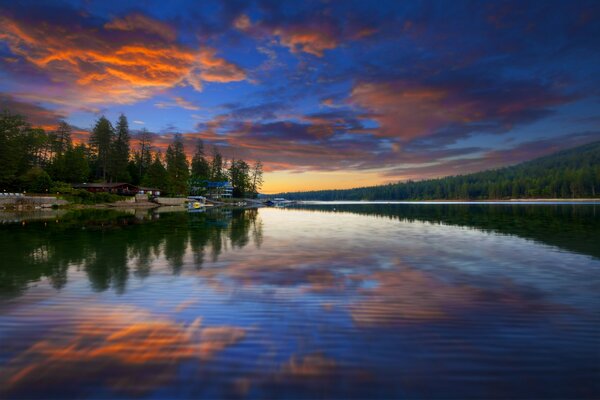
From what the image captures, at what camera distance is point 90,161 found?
404ft

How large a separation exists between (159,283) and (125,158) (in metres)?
122

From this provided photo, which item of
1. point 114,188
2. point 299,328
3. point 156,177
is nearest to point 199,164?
point 156,177

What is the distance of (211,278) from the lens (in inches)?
535

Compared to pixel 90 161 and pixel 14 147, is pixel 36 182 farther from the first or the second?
pixel 90 161

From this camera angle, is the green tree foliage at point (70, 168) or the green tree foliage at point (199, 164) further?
the green tree foliage at point (199, 164)

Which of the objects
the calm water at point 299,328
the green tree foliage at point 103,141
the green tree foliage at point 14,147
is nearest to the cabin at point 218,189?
the green tree foliage at point 103,141

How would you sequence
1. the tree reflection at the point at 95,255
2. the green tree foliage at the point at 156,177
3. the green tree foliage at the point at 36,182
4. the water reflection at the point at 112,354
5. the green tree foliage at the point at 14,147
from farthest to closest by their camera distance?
1. the green tree foliage at the point at 156,177
2. the green tree foliage at the point at 36,182
3. the green tree foliage at the point at 14,147
4. the tree reflection at the point at 95,255
5. the water reflection at the point at 112,354

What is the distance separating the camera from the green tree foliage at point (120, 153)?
115m

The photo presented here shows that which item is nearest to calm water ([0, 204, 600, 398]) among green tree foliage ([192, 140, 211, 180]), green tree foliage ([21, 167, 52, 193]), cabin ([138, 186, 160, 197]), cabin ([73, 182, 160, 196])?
green tree foliage ([21, 167, 52, 193])

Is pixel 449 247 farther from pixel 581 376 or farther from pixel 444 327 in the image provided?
pixel 581 376

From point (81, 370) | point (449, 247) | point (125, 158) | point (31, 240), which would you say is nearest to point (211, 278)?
point (81, 370)

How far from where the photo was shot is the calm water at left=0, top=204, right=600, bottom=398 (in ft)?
18.6

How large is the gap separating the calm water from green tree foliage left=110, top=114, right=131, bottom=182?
111 metres

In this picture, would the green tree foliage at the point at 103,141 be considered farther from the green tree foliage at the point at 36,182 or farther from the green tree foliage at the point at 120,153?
the green tree foliage at the point at 36,182
